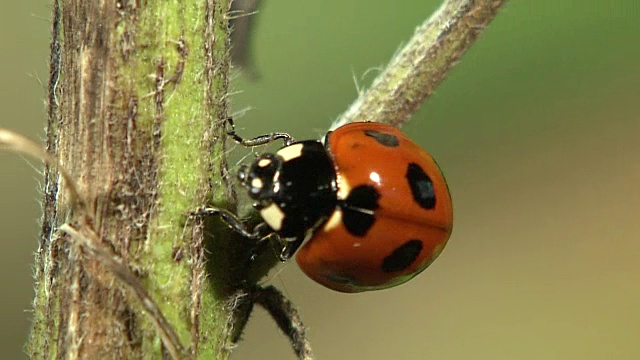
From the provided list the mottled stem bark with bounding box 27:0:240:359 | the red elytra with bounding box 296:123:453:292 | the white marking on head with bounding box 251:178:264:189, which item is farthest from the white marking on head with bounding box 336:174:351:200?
the mottled stem bark with bounding box 27:0:240:359

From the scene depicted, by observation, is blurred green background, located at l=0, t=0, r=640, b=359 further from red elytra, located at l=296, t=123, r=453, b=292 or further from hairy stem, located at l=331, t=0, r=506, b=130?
hairy stem, located at l=331, t=0, r=506, b=130

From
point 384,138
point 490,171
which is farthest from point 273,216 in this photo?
point 490,171

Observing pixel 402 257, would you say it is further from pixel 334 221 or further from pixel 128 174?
pixel 128 174

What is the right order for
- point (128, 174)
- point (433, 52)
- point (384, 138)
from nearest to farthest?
point (128, 174)
point (433, 52)
point (384, 138)

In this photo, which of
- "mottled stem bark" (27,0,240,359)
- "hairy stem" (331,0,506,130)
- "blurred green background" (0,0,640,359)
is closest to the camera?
"mottled stem bark" (27,0,240,359)

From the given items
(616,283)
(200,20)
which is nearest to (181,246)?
(200,20)

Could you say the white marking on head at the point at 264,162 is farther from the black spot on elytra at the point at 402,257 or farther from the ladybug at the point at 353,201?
the black spot on elytra at the point at 402,257
